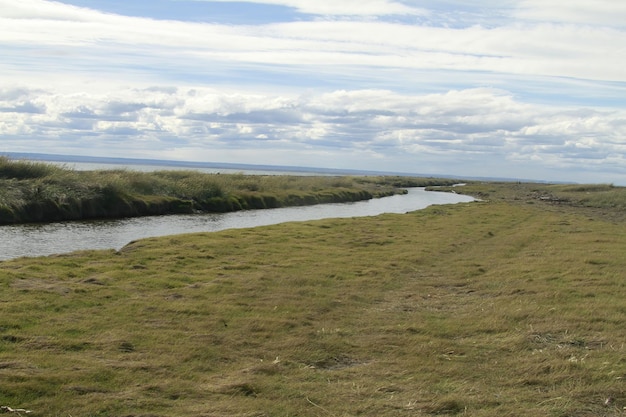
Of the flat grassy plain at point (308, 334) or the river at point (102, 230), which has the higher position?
the flat grassy plain at point (308, 334)

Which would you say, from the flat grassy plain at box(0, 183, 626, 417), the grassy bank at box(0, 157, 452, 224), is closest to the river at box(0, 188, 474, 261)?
the grassy bank at box(0, 157, 452, 224)

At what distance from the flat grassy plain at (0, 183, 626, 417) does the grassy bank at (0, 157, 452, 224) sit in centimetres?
2159

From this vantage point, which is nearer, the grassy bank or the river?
the river

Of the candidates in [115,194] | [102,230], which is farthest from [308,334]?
[115,194]

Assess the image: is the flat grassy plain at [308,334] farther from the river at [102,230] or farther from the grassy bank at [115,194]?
the grassy bank at [115,194]

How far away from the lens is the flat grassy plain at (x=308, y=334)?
10.2 metres

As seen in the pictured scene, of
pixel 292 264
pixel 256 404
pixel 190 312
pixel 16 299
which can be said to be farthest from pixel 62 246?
pixel 256 404

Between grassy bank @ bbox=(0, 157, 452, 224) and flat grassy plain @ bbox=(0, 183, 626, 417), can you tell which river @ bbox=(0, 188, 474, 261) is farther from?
flat grassy plain @ bbox=(0, 183, 626, 417)

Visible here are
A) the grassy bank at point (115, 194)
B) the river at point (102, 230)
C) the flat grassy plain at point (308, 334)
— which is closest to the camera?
the flat grassy plain at point (308, 334)

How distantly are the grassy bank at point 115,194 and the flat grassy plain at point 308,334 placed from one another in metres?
21.6

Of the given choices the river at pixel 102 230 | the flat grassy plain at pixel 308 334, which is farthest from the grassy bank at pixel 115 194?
the flat grassy plain at pixel 308 334

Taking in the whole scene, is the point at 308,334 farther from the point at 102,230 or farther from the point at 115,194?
the point at 115,194

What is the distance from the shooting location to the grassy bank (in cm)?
4447

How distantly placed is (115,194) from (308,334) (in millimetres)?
42424
